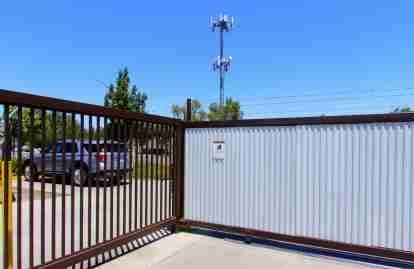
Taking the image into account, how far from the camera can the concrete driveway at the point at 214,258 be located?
12.2ft

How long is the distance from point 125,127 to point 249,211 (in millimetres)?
2305

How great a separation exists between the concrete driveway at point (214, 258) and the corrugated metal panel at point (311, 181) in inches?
14.2

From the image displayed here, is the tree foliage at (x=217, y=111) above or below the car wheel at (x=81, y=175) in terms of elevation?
above

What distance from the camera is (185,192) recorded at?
5281 mm

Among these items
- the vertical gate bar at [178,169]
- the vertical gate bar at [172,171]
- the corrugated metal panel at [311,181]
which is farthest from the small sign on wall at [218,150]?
the vertical gate bar at [172,171]

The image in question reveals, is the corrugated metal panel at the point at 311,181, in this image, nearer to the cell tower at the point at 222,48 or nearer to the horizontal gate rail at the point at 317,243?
the horizontal gate rail at the point at 317,243

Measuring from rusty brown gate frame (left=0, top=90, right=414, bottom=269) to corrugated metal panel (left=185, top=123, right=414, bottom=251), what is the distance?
0.09 meters

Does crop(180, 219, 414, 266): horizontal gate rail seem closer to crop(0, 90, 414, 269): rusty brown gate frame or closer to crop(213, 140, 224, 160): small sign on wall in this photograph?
crop(0, 90, 414, 269): rusty brown gate frame

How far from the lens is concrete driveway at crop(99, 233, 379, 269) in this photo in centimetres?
372

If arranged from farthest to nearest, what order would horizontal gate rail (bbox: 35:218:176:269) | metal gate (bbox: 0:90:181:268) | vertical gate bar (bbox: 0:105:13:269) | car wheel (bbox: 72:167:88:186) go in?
1. car wheel (bbox: 72:167:88:186)
2. horizontal gate rail (bbox: 35:218:176:269)
3. metal gate (bbox: 0:90:181:268)
4. vertical gate bar (bbox: 0:105:13:269)

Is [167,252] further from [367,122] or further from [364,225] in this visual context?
[367,122]

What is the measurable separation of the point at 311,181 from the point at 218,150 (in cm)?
154

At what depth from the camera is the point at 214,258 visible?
395cm

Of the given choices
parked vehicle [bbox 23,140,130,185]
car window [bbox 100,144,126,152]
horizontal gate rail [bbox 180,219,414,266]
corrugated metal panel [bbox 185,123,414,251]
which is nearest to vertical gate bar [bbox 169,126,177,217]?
corrugated metal panel [bbox 185,123,414,251]
